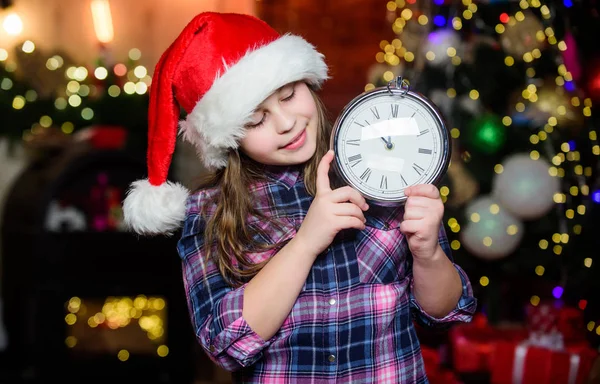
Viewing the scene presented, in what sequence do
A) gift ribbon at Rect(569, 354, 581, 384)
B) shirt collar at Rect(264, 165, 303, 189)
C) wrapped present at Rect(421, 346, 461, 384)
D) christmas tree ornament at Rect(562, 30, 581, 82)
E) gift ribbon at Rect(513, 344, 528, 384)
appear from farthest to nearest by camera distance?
gift ribbon at Rect(513, 344, 528, 384), gift ribbon at Rect(569, 354, 581, 384), christmas tree ornament at Rect(562, 30, 581, 82), wrapped present at Rect(421, 346, 461, 384), shirt collar at Rect(264, 165, 303, 189)

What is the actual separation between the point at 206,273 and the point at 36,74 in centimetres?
267

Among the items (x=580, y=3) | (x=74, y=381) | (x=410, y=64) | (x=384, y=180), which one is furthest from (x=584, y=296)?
(x=74, y=381)

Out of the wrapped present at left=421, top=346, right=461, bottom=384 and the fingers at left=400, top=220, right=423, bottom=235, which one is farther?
the wrapped present at left=421, top=346, right=461, bottom=384

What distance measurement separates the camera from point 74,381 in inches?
127

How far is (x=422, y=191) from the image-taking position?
3.95ft

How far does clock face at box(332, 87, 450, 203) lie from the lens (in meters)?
1.24

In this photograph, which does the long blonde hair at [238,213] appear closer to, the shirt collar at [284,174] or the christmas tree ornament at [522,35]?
the shirt collar at [284,174]

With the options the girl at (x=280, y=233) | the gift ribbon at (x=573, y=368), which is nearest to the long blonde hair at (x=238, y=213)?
the girl at (x=280, y=233)

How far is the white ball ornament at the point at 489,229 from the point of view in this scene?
2719 mm

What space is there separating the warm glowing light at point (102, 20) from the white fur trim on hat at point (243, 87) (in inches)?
101

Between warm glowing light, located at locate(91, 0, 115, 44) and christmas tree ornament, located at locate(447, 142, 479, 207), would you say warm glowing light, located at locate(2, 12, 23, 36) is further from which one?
christmas tree ornament, located at locate(447, 142, 479, 207)

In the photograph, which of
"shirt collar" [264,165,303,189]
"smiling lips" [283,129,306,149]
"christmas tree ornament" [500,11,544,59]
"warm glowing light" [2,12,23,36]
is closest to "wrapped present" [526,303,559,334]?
"christmas tree ornament" [500,11,544,59]

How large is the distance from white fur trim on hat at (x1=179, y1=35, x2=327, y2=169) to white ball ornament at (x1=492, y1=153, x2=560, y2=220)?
149cm

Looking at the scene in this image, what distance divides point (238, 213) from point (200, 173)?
1.58m
